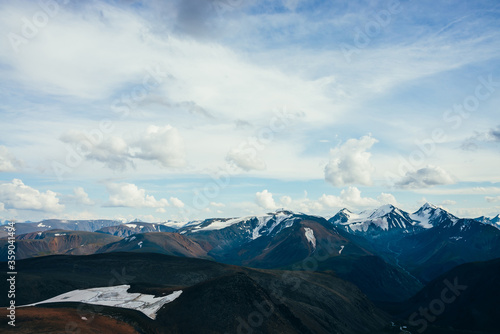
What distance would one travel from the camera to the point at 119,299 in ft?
322

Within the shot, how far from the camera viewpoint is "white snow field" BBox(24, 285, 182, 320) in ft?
295

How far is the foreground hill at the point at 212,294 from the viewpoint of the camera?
3287 inches

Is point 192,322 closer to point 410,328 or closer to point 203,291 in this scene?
point 203,291

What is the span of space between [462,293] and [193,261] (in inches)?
5988

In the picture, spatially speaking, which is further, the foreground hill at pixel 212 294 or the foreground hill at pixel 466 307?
the foreground hill at pixel 466 307

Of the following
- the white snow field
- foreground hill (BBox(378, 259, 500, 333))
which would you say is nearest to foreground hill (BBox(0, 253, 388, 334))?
the white snow field

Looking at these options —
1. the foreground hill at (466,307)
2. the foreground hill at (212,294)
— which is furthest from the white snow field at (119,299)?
the foreground hill at (466,307)

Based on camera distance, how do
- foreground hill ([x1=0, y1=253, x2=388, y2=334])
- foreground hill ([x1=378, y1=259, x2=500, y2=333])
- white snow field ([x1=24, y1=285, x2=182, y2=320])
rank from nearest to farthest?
foreground hill ([x1=0, y1=253, x2=388, y2=334])
white snow field ([x1=24, y1=285, x2=182, y2=320])
foreground hill ([x1=378, y1=259, x2=500, y2=333])

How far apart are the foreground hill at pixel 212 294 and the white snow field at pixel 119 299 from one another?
328cm

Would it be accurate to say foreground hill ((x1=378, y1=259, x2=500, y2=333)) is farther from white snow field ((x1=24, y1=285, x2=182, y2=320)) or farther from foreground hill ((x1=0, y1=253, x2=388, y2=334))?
white snow field ((x1=24, y1=285, x2=182, y2=320))

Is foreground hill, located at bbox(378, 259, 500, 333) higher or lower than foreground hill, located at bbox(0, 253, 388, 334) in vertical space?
lower

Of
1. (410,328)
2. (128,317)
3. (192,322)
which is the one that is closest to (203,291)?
(192,322)

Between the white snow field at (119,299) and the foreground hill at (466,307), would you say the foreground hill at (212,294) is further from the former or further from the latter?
the foreground hill at (466,307)

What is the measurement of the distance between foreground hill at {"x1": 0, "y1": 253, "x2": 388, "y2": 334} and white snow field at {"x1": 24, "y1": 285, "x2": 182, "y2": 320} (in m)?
3.28
